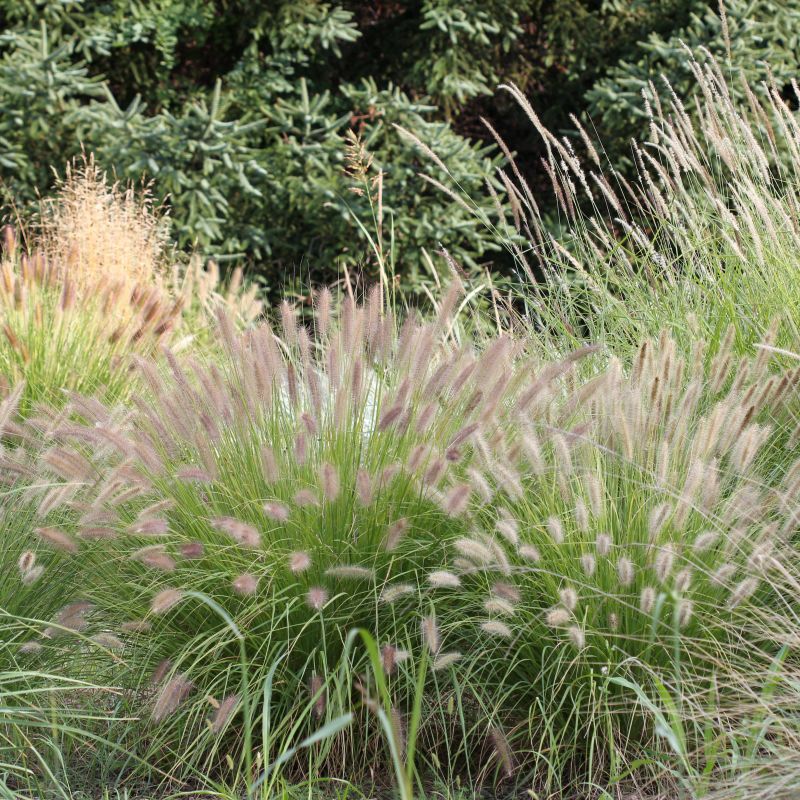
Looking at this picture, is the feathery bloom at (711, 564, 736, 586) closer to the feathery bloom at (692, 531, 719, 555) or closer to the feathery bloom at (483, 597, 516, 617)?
the feathery bloom at (692, 531, 719, 555)

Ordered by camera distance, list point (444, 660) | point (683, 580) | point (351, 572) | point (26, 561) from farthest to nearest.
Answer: point (26, 561), point (351, 572), point (444, 660), point (683, 580)

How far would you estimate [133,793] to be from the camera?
245 centimetres

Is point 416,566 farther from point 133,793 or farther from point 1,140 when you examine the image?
point 1,140

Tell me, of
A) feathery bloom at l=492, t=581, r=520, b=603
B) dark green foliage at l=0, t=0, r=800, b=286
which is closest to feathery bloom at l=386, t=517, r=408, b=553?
feathery bloom at l=492, t=581, r=520, b=603

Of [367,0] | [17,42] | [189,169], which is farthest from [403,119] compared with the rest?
[17,42]

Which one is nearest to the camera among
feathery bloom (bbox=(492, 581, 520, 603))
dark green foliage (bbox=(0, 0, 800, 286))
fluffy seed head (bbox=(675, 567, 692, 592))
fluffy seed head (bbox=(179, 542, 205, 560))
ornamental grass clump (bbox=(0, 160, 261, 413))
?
fluffy seed head (bbox=(675, 567, 692, 592))

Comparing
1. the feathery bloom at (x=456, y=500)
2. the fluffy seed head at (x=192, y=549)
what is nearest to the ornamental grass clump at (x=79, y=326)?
the fluffy seed head at (x=192, y=549)

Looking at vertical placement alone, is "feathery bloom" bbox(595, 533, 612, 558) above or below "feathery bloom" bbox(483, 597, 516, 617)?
above

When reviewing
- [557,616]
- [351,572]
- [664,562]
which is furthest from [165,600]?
[664,562]

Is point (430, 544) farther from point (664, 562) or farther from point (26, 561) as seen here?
point (26, 561)

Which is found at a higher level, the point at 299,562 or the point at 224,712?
the point at 299,562

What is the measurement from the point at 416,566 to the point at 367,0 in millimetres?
9432

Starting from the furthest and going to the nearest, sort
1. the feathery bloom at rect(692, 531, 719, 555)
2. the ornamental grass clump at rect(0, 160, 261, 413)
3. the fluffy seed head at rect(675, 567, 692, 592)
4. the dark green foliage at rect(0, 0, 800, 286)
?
1. the dark green foliage at rect(0, 0, 800, 286)
2. the ornamental grass clump at rect(0, 160, 261, 413)
3. the feathery bloom at rect(692, 531, 719, 555)
4. the fluffy seed head at rect(675, 567, 692, 592)

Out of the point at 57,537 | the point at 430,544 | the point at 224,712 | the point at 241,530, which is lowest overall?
the point at 224,712
